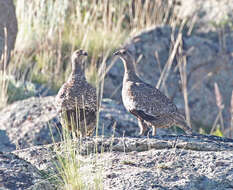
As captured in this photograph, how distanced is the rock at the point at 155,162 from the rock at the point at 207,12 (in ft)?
28.3

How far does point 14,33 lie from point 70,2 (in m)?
4.13

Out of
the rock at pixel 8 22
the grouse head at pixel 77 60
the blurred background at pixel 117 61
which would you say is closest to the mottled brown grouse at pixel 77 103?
the grouse head at pixel 77 60

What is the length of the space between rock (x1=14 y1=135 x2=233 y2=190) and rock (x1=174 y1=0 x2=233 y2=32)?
8.62 metres

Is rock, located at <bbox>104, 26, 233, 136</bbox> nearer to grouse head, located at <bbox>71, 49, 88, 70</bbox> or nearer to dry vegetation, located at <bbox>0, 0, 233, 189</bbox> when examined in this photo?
dry vegetation, located at <bbox>0, 0, 233, 189</bbox>

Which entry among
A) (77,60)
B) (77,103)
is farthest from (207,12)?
(77,103)

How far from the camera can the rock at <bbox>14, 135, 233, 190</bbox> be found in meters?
4.54

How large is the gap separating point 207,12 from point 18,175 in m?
11.2

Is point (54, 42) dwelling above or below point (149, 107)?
above

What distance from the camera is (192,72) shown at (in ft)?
38.1

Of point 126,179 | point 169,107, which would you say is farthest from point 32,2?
point 126,179

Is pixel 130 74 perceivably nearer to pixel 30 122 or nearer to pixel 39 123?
pixel 39 123

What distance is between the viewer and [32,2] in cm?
1154

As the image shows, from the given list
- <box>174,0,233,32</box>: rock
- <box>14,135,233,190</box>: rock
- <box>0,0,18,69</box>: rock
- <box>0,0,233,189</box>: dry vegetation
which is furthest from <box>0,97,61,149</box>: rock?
<box>174,0,233,32</box>: rock

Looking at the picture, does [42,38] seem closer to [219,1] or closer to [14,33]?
[14,33]
